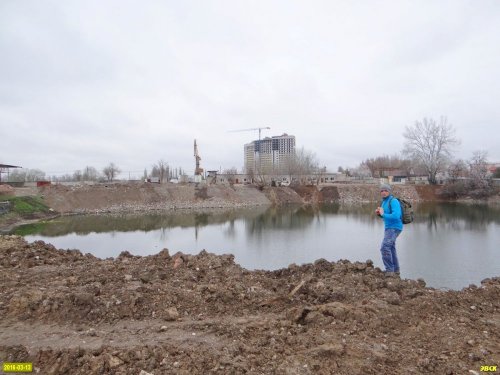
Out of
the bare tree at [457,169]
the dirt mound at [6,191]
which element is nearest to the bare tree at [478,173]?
the bare tree at [457,169]

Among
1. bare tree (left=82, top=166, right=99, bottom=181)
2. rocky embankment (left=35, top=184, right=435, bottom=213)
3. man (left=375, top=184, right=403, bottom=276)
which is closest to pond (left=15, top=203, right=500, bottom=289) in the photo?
man (left=375, top=184, right=403, bottom=276)

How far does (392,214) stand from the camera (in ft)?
26.8

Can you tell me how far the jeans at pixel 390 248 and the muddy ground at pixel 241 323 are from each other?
0.41m

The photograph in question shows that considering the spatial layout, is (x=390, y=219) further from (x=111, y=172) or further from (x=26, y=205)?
(x=111, y=172)

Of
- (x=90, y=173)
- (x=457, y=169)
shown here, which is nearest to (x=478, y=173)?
(x=457, y=169)

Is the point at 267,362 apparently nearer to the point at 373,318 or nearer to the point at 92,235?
the point at 373,318

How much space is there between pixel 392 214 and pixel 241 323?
4.70 m

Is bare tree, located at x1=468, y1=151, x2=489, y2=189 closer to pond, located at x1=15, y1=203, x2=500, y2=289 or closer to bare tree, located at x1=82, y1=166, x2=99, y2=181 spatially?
pond, located at x1=15, y1=203, x2=500, y2=289

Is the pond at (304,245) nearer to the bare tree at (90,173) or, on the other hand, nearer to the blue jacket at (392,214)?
the blue jacket at (392,214)

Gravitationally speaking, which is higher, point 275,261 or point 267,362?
point 267,362

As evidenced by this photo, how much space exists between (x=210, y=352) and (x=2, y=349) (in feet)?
9.70

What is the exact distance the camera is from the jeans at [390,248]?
326 inches

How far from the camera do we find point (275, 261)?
1365cm

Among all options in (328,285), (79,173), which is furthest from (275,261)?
(79,173)
